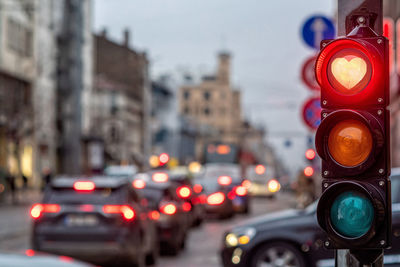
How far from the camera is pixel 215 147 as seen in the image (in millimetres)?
78062

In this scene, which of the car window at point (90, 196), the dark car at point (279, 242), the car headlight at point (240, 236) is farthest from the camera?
the car window at point (90, 196)

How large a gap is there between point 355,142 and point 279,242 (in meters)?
8.07

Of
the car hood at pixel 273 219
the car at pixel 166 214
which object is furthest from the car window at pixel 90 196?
the car at pixel 166 214

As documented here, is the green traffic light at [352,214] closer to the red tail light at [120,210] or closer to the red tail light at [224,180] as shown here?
the red tail light at [120,210]

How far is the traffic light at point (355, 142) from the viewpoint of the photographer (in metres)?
4.88

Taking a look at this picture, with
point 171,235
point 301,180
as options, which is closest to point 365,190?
point 171,235

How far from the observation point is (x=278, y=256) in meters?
12.9

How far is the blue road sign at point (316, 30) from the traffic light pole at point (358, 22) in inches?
561

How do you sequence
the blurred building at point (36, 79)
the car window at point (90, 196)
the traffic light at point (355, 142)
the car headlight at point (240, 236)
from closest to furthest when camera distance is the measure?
the traffic light at point (355, 142), the car headlight at point (240, 236), the car window at point (90, 196), the blurred building at point (36, 79)

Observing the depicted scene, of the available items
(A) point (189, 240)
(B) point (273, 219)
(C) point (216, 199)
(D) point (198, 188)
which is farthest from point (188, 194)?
(B) point (273, 219)

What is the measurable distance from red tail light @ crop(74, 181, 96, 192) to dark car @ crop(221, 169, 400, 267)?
107 inches

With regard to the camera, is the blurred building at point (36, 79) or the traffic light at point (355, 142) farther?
the blurred building at point (36, 79)

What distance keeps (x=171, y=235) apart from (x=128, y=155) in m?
74.7

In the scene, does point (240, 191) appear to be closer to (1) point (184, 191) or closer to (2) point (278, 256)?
(1) point (184, 191)
